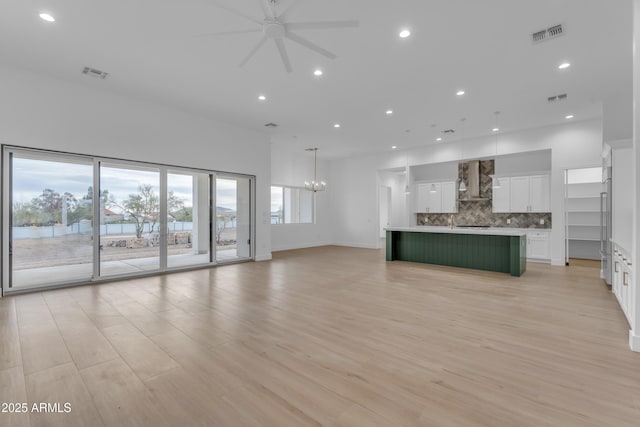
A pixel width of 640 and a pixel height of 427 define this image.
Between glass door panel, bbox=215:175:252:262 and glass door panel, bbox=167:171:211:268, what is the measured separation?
0.93ft

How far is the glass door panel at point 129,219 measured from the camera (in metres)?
5.66

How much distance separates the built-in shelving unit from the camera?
771 centimetres

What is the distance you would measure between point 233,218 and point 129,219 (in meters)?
2.43

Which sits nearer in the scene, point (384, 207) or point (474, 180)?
point (474, 180)

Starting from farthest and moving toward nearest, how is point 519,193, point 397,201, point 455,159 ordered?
point 397,201 < point 455,159 < point 519,193

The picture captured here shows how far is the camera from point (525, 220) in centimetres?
841

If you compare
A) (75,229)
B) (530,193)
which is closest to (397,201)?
(530,193)

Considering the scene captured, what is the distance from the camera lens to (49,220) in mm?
5129

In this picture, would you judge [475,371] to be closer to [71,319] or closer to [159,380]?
[159,380]

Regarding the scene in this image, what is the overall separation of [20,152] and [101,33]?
109 inches

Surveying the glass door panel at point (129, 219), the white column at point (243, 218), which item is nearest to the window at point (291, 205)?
the white column at point (243, 218)

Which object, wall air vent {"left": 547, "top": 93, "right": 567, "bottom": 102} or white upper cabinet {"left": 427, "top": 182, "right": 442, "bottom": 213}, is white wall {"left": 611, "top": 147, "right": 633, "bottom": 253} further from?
white upper cabinet {"left": 427, "top": 182, "right": 442, "bottom": 213}

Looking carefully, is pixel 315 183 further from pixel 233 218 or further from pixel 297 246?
pixel 233 218

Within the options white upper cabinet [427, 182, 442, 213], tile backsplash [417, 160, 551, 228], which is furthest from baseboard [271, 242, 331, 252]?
tile backsplash [417, 160, 551, 228]
